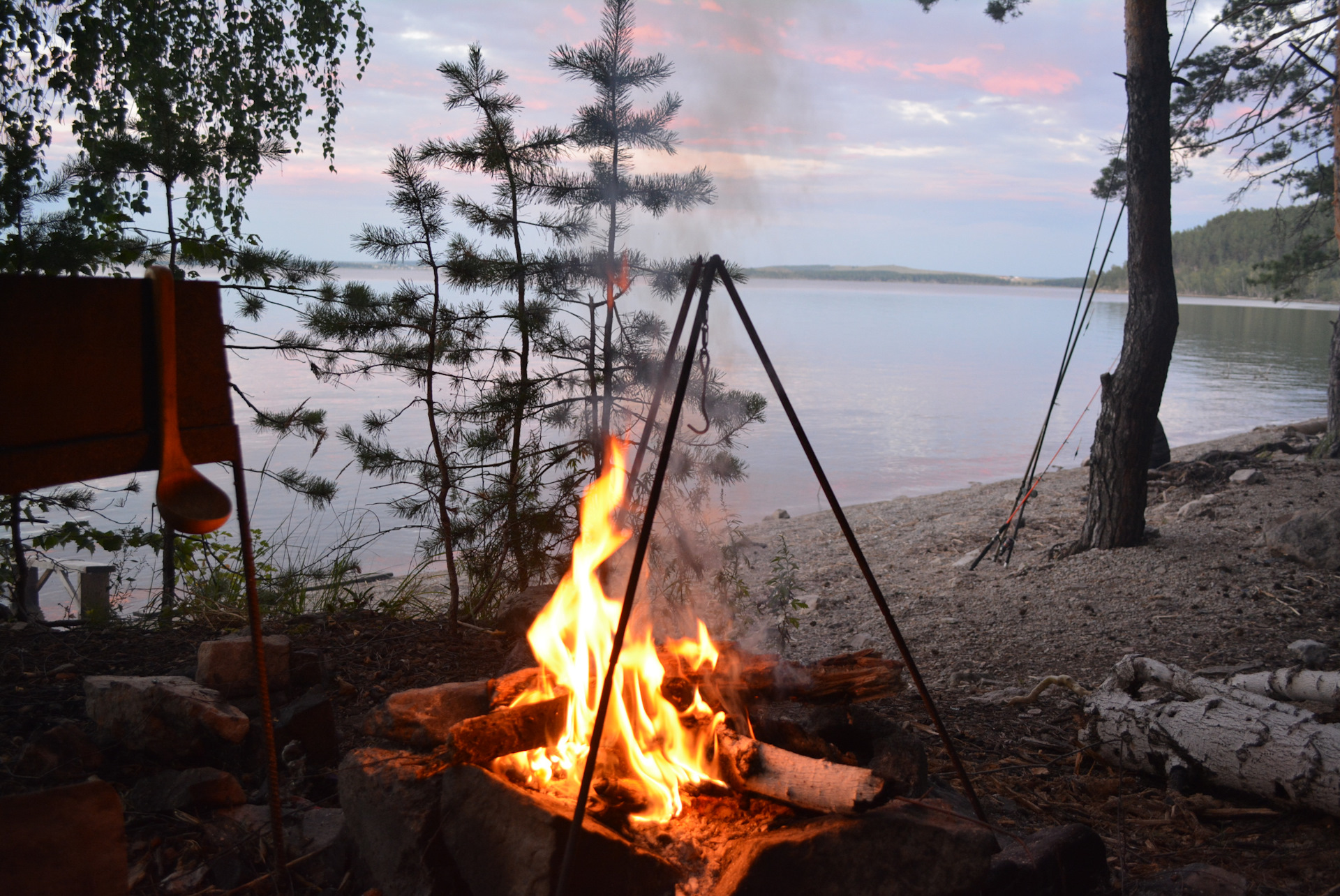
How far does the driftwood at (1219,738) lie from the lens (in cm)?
250

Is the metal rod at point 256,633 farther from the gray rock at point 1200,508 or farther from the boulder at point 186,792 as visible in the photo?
the gray rock at point 1200,508

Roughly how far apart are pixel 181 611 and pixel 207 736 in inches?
69.7

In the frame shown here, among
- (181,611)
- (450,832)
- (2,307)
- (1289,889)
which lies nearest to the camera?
(2,307)

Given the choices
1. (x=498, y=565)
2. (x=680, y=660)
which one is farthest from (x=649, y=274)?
(x=680, y=660)

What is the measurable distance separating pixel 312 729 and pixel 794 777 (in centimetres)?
168

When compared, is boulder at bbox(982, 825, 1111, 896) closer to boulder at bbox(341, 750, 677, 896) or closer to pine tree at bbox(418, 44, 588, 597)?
boulder at bbox(341, 750, 677, 896)

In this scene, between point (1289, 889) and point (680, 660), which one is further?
point (680, 660)

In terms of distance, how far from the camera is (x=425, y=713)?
8.24ft

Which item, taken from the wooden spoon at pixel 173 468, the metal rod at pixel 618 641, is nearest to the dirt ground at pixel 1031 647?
the metal rod at pixel 618 641

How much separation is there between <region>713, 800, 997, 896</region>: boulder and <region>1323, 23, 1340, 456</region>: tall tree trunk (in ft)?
24.5

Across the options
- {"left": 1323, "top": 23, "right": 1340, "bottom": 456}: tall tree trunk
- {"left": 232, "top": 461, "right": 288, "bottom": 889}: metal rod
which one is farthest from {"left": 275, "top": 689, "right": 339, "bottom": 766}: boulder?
{"left": 1323, "top": 23, "right": 1340, "bottom": 456}: tall tree trunk

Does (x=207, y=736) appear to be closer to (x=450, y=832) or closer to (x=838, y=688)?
(x=450, y=832)

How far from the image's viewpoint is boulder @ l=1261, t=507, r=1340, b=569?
4.84 meters

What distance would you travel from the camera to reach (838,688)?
8.47 ft
